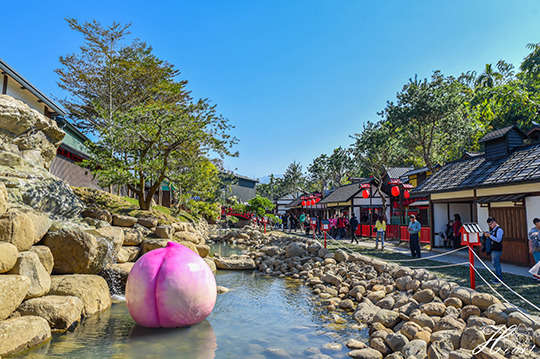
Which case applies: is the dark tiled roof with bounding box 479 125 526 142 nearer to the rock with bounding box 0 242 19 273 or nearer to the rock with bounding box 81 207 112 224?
the rock with bounding box 81 207 112 224

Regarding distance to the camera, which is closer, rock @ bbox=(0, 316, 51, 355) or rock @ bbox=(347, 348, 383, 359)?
rock @ bbox=(0, 316, 51, 355)

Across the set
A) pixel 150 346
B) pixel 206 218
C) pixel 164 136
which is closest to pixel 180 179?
pixel 164 136

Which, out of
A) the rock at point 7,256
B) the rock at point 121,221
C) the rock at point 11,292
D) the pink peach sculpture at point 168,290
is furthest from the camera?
the rock at point 121,221

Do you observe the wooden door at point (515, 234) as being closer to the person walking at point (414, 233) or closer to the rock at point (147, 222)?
the person walking at point (414, 233)

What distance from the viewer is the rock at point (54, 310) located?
646cm

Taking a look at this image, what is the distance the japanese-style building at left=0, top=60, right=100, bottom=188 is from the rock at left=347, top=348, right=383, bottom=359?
1533 centimetres

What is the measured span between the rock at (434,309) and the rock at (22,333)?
7.54 m

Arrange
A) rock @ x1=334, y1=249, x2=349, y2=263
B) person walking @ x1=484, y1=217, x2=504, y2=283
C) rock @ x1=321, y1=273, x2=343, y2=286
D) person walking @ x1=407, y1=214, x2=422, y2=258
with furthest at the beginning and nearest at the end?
rock @ x1=334, y1=249, x2=349, y2=263 → person walking @ x1=407, y1=214, x2=422, y2=258 → rock @ x1=321, y1=273, x2=343, y2=286 → person walking @ x1=484, y1=217, x2=504, y2=283

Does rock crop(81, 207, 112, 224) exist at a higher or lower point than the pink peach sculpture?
higher

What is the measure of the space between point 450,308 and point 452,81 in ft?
56.2

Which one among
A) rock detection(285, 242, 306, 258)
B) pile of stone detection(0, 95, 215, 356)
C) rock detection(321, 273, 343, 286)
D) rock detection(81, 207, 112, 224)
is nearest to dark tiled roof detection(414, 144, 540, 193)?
rock detection(285, 242, 306, 258)

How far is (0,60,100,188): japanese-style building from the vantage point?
14.3m

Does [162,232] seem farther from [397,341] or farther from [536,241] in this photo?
[536,241]

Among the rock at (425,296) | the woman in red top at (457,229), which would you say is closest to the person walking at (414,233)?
the woman in red top at (457,229)
